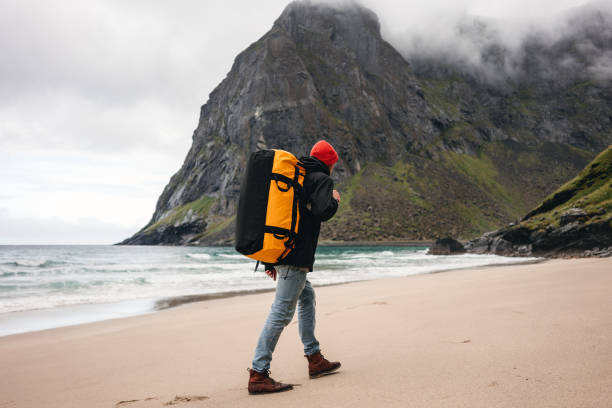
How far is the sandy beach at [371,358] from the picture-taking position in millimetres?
2436

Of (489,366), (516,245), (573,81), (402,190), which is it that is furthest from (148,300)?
(573,81)

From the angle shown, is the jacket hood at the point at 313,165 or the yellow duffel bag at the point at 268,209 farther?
the jacket hood at the point at 313,165

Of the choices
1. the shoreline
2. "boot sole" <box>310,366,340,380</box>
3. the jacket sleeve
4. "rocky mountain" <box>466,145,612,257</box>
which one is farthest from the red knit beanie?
"rocky mountain" <box>466,145,612,257</box>

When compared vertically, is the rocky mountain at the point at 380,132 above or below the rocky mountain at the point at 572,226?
above

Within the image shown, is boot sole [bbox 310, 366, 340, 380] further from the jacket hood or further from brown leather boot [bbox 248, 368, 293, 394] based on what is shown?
the jacket hood

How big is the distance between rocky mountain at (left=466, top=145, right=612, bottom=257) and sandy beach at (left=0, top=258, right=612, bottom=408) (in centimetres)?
2182

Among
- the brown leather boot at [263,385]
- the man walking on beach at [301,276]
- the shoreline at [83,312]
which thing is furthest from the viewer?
the shoreline at [83,312]

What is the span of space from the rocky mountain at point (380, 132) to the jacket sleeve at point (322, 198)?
3477 inches

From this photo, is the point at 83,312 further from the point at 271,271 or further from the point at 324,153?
the point at 324,153

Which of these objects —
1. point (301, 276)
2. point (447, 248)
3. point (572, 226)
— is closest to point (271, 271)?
point (301, 276)

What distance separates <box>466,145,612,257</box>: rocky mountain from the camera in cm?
2386

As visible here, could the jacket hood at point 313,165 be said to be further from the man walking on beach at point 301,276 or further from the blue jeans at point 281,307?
the blue jeans at point 281,307

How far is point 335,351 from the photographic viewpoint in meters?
4.06

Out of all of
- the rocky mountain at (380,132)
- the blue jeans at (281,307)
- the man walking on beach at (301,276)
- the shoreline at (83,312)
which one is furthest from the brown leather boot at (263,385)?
the rocky mountain at (380,132)
